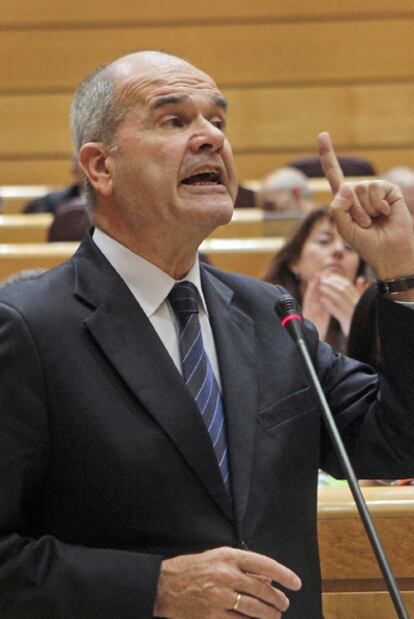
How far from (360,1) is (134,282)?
459 centimetres

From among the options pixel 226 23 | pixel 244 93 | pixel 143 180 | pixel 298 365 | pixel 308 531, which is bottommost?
pixel 244 93

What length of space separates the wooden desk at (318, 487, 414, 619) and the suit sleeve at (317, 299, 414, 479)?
14cm

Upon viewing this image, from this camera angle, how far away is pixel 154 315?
1.22m

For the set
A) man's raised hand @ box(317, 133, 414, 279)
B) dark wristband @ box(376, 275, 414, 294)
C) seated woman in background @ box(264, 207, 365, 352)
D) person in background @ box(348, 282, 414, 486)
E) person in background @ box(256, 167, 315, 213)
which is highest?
man's raised hand @ box(317, 133, 414, 279)

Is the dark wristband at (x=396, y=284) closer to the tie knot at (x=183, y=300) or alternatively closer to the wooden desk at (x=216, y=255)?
the tie knot at (x=183, y=300)

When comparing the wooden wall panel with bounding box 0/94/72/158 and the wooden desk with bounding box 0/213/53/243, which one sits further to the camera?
the wooden wall panel with bounding box 0/94/72/158

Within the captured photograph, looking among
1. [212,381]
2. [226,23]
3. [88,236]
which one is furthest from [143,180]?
[226,23]

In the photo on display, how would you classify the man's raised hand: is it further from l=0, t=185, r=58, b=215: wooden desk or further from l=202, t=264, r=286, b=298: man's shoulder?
l=0, t=185, r=58, b=215: wooden desk

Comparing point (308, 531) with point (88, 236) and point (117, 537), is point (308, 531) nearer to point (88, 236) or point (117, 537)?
point (117, 537)

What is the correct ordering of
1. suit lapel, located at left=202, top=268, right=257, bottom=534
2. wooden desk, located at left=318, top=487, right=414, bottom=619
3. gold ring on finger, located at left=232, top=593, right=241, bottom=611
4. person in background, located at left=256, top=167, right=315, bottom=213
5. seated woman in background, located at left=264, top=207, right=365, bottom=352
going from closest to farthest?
1. gold ring on finger, located at left=232, top=593, right=241, bottom=611
2. suit lapel, located at left=202, top=268, right=257, bottom=534
3. wooden desk, located at left=318, top=487, right=414, bottom=619
4. seated woman in background, located at left=264, top=207, right=365, bottom=352
5. person in background, located at left=256, top=167, right=315, bottom=213

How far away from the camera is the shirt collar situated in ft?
4.01

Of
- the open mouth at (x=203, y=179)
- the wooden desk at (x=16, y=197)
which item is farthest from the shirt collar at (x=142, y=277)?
the wooden desk at (x=16, y=197)

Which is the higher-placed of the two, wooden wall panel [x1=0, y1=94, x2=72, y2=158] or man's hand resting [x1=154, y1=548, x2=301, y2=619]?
man's hand resting [x1=154, y1=548, x2=301, y2=619]

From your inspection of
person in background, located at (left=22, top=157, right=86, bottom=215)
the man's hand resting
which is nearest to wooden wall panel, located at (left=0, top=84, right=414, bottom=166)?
person in background, located at (left=22, top=157, right=86, bottom=215)
